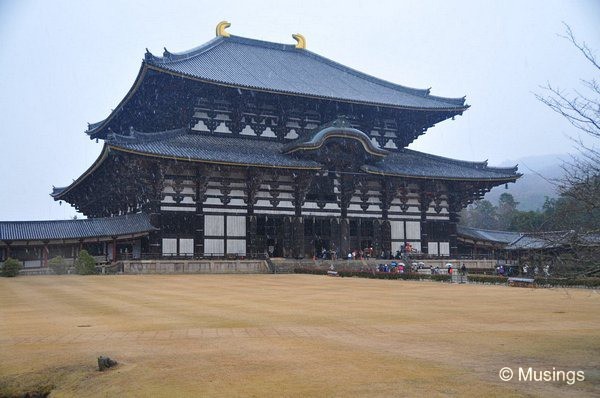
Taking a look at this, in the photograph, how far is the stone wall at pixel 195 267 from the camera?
3422 centimetres

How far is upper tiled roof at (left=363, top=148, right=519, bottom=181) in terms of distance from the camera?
44.3 metres

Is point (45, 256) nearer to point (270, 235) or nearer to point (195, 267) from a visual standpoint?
point (195, 267)

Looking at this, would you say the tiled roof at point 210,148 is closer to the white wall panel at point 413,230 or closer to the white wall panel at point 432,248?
the white wall panel at point 413,230

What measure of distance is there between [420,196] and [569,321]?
110 feet

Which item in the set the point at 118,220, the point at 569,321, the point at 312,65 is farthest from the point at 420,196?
the point at 569,321

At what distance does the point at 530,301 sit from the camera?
60.1 feet

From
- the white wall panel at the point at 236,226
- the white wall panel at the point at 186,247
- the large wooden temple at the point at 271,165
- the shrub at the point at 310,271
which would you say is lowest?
the shrub at the point at 310,271

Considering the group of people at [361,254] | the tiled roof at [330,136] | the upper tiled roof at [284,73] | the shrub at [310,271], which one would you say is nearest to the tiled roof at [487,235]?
the group of people at [361,254]

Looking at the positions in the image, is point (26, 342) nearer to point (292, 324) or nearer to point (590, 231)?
point (292, 324)

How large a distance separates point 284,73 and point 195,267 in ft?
69.5

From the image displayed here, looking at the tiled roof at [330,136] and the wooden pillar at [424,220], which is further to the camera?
the wooden pillar at [424,220]

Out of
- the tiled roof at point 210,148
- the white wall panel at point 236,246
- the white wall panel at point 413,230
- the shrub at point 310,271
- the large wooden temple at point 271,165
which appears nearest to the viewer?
the tiled roof at point 210,148

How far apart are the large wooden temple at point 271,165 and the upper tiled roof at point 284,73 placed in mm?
205

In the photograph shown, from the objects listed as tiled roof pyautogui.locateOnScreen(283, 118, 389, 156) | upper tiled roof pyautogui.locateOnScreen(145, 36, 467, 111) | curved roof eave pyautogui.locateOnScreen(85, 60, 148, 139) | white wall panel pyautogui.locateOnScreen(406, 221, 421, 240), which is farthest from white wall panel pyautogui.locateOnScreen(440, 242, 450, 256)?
curved roof eave pyautogui.locateOnScreen(85, 60, 148, 139)
